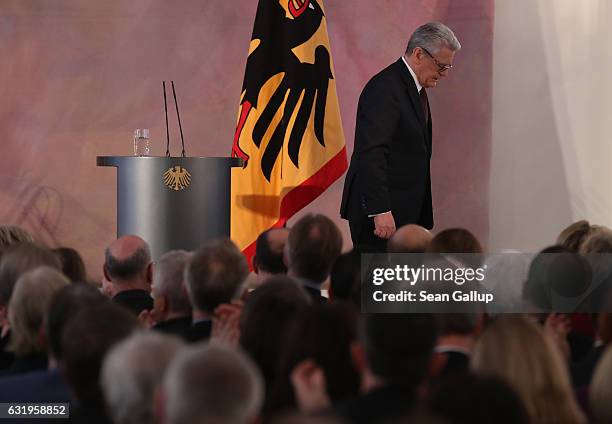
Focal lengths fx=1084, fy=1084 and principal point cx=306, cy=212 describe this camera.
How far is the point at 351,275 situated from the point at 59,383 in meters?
1.19

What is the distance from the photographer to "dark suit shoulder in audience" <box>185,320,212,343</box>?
311cm

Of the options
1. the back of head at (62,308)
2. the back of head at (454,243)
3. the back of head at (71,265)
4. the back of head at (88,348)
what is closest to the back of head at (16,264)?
the back of head at (71,265)

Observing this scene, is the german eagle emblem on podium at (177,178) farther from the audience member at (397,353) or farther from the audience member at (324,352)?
the audience member at (397,353)

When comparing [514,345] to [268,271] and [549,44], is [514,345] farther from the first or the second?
[549,44]

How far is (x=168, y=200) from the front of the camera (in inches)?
201

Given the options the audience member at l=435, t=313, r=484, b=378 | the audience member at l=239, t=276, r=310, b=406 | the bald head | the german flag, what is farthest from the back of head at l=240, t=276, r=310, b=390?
the german flag

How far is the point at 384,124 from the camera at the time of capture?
497 centimetres

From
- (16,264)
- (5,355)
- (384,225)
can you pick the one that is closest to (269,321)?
(5,355)

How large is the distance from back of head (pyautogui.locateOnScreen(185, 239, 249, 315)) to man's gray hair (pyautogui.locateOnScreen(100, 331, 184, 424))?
115cm

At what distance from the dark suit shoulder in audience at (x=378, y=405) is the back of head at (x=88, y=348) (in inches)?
23.2

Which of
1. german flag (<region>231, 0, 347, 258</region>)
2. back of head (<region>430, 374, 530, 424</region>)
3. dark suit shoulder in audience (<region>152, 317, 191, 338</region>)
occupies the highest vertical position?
german flag (<region>231, 0, 347, 258</region>)

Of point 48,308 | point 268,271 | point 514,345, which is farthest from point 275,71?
point 514,345

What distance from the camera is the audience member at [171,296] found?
332 cm

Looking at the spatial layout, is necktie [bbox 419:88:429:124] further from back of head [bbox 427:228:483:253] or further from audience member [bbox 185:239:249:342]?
audience member [bbox 185:239:249:342]
